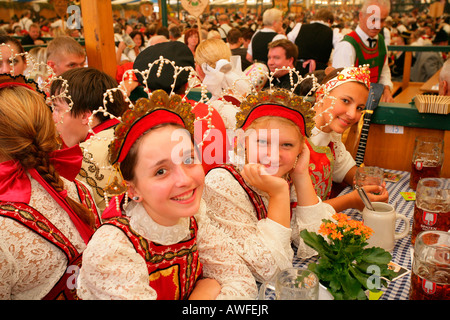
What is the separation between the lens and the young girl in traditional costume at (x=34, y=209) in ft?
4.33

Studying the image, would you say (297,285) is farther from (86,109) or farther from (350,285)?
(86,109)

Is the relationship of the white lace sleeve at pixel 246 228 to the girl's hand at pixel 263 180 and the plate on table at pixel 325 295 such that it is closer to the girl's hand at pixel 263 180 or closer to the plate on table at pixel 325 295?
the girl's hand at pixel 263 180

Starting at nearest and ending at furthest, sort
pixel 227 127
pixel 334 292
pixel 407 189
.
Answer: pixel 334 292, pixel 407 189, pixel 227 127

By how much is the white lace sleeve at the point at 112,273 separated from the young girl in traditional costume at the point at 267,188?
44cm

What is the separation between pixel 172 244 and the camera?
1304 millimetres

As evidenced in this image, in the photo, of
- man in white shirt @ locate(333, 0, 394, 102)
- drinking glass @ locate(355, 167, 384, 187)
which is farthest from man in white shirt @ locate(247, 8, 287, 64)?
drinking glass @ locate(355, 167, 384, 187)

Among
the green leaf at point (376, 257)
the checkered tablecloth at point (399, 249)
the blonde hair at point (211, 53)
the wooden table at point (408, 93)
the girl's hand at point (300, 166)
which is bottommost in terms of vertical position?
the wooden table at point (408, 93)

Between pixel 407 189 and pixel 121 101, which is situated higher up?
pixel 121 101

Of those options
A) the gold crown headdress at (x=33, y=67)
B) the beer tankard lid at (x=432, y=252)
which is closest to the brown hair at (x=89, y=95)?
the gold crown headdress at (x=33, y=67)

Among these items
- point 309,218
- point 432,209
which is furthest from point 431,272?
point 309,218
